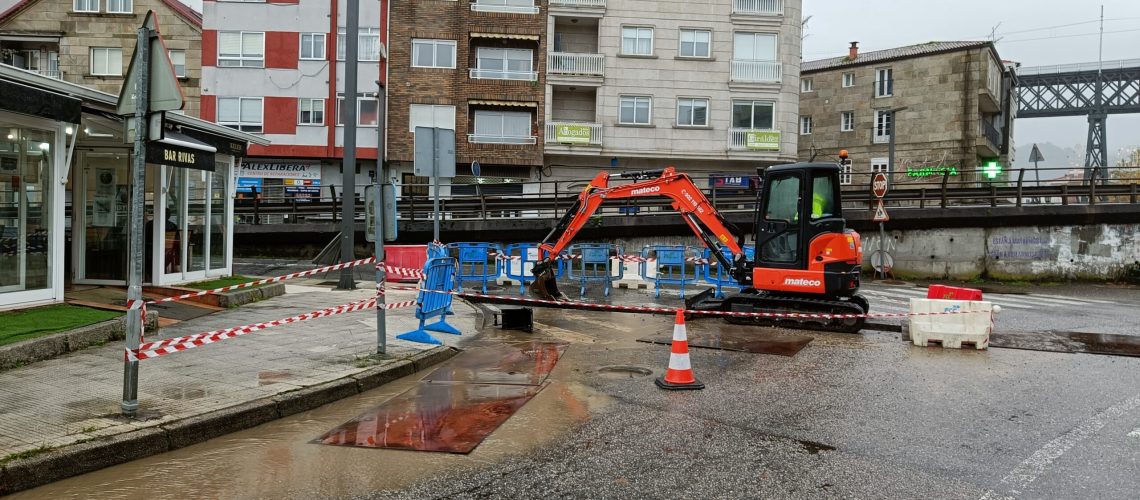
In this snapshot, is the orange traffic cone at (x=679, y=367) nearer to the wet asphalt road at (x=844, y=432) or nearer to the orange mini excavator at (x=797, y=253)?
the wet asphalt road at (x=844, y=432)

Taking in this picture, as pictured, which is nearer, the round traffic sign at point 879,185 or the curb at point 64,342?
the curb at point 64,342

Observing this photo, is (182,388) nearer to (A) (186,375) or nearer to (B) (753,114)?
(A) (186,375)

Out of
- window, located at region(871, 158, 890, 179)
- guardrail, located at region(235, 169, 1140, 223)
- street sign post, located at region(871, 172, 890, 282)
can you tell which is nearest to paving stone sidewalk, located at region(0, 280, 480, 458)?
guardrail, located at region(235, 169, 1140, 223)

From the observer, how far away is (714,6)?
3541cm

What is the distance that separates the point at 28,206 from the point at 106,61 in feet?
105

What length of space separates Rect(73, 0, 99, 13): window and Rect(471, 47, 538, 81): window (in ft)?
60.0

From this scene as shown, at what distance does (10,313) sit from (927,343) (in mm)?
11357

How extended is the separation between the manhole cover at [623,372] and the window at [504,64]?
1117 inches

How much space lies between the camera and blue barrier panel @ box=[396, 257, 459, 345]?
9.68 m

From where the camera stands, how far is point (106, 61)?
35.8 metres

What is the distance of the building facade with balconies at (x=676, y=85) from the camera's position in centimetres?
3506

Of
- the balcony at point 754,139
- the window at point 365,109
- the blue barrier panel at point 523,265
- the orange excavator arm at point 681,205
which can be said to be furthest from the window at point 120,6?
the orange excavator arm at point 681,205

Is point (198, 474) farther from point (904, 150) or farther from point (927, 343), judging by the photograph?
point (904, 150)

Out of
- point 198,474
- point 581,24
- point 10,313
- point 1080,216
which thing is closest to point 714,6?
point 581,24
